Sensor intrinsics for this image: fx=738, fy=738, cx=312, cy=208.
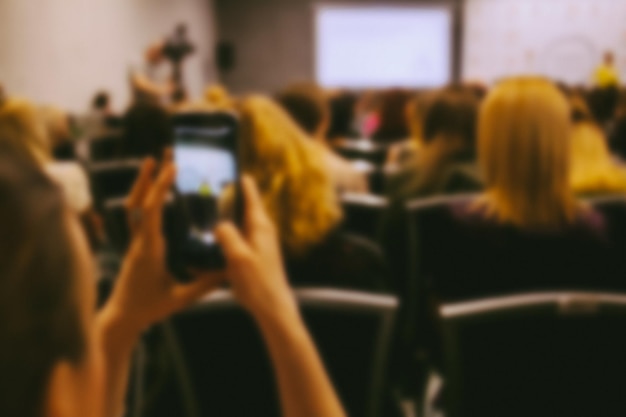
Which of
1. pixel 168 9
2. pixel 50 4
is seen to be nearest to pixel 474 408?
pixel 50 4

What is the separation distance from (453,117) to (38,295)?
9.42 ft

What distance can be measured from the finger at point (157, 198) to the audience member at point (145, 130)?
2.65 metres

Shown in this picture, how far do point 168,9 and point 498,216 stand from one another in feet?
31.3

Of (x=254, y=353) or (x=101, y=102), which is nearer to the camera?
(x=254, y=353)

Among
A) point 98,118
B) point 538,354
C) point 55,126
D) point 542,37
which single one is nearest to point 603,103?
point 55,126

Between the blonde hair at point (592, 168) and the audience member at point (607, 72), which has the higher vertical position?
the blonde hair at point (592, 168)

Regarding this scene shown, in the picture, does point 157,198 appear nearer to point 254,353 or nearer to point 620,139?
point 254,353

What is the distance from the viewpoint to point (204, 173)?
3.43ft

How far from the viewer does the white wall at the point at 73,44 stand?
5992mm

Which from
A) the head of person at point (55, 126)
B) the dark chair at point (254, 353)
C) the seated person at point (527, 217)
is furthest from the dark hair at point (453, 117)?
the head of person at point (55, 126)

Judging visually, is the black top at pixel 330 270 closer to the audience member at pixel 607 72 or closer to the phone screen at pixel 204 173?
the phone screen at pixel 204 173

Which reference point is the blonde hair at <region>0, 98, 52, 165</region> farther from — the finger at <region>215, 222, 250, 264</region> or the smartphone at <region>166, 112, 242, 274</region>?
the finger at <region>215, 222, 250, 264</region>

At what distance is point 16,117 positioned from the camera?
8.83ft

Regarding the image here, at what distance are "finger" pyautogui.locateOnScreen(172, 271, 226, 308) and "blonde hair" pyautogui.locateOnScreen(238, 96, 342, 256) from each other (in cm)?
96
